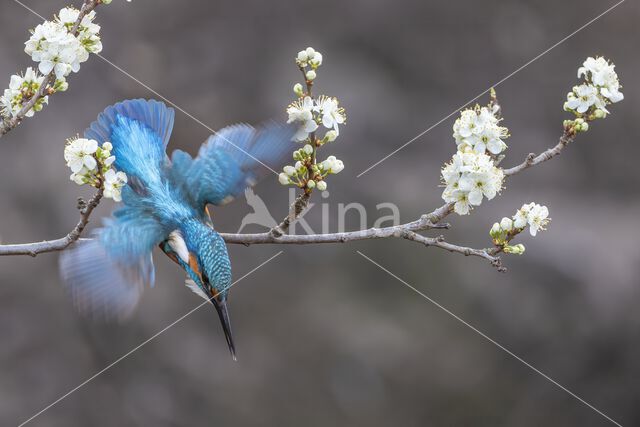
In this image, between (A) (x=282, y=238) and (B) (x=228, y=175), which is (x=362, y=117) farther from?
(A) (x=282, y=238)

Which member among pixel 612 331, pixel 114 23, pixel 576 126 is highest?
pixel 114 23

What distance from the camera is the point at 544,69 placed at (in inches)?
270

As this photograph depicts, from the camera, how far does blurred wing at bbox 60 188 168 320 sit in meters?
2.85

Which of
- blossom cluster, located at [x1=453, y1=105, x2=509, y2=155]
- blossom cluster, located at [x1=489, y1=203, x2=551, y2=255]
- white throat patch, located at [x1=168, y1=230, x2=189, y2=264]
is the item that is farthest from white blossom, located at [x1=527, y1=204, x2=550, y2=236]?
white throat patch, located at [x1=168, y1=230, x2=189, y2=264]

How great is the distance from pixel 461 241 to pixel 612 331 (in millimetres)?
1398

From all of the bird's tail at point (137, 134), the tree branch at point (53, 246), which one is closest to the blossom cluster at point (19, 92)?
the tree branch at point (53, 246)

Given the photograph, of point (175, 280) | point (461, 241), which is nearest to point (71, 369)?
point (175, 280)

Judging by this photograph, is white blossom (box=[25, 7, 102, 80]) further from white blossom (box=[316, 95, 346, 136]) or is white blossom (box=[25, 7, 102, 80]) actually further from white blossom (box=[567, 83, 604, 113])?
white blossom (box=[567, 83, 604, 113])

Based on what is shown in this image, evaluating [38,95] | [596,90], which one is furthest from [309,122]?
[596,90]

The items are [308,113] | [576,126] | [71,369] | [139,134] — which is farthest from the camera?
[71,369]

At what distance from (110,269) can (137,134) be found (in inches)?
36.5

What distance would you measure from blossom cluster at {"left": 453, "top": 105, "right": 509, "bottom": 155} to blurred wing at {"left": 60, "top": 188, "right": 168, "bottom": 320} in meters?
1.28

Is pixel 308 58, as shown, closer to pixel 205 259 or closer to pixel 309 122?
pixel 309 122

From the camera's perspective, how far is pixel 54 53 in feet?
8.71
